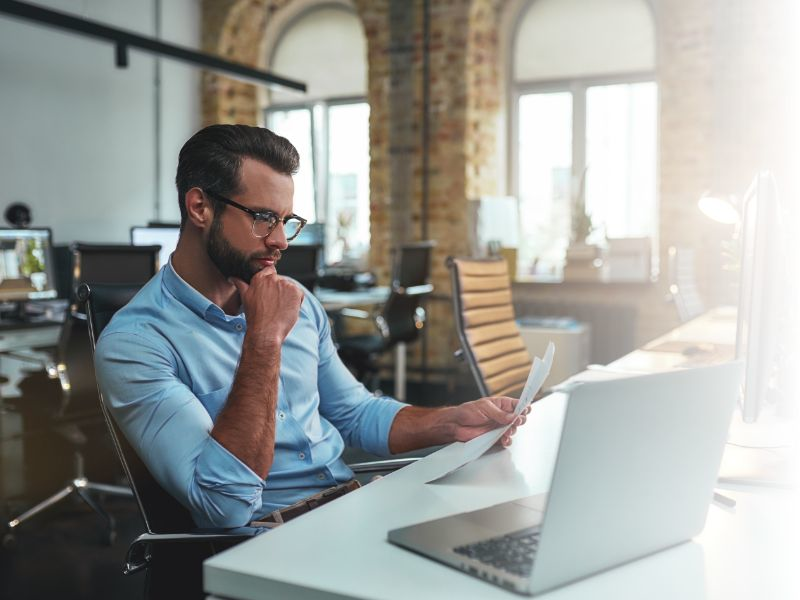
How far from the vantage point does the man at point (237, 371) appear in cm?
A: 129

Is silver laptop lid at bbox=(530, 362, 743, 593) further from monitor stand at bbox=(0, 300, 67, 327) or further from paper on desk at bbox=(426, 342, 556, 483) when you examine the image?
monitor stand at bbox=(0, 300, 67, 327)

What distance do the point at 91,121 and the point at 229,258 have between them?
5396mm

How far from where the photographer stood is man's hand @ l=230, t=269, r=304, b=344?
1.39m

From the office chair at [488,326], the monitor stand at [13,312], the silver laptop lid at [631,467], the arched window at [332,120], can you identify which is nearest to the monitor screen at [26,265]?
the monitor stand at [13,312]

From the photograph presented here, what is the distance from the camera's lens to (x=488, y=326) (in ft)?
9.23

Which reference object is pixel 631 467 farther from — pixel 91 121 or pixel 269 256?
pixel 91 121

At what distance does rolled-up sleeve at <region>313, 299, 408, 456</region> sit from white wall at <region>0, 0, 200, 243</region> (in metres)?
4.62

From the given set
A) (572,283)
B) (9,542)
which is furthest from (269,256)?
(572,283)

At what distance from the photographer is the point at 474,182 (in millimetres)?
6090

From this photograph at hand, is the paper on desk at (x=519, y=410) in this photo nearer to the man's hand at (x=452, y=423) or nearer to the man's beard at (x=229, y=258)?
the man's hand at (x=452, y=423)

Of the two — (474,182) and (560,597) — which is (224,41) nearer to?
(474,182)

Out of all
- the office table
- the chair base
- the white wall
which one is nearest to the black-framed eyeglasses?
the chair base

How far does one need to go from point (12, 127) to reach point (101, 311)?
4.83 metres

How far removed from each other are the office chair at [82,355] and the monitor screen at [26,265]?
105cm
